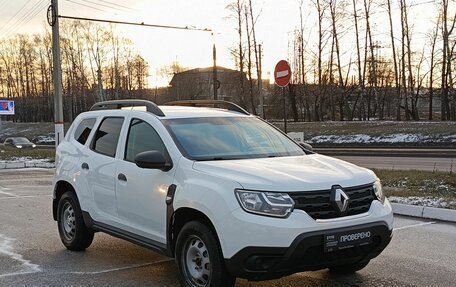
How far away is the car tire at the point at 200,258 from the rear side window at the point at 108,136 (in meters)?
1.68

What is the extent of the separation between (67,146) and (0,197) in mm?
5953

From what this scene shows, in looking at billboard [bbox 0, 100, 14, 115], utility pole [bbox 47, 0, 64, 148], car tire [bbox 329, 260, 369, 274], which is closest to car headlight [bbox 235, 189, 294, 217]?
car tire [bbox 329, 260, 369, 274]

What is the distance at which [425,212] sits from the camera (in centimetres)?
875

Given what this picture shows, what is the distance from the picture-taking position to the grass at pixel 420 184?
10337 millimetres

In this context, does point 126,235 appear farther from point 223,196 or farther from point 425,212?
point 425,212

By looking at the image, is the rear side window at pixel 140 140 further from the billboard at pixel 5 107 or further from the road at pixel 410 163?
the billboard at pixel 5 107

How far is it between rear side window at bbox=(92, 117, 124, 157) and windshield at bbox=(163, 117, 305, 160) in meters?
0.88

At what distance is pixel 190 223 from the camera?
4.57 meters

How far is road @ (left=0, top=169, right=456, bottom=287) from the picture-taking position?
5.28m

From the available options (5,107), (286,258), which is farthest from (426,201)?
(5,107)

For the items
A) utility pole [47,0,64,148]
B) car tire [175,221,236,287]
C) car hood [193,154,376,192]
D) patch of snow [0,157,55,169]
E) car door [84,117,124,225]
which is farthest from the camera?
patch of snow [0,157,55,169]

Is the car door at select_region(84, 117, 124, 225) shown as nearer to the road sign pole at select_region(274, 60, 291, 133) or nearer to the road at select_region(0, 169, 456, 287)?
the road at select_region(0, 169, 456, 287)

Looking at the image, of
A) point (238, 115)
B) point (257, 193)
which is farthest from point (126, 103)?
point (257, 193)

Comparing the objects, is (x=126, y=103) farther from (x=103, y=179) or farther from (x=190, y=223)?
(x=190, y=223)
